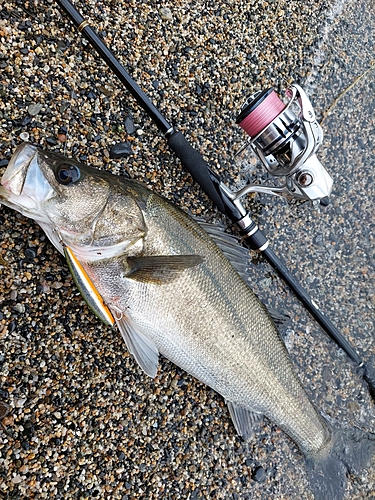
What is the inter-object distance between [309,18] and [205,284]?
235cm

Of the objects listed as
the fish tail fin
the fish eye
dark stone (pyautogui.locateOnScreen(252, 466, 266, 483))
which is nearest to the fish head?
the fish eye

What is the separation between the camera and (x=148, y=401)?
8.73 ft

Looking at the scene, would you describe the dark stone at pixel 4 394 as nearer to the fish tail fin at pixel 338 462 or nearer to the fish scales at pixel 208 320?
the fish scales at pixel 208 320

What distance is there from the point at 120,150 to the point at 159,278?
89 centimetres

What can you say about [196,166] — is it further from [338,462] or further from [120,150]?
[338,462]

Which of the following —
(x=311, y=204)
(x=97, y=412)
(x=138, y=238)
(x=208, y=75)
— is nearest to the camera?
(x=138, y=238)

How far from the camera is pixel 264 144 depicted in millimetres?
2615

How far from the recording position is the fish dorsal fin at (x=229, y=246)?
8.20 ft

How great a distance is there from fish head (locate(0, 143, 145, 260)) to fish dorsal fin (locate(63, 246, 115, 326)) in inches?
1.9

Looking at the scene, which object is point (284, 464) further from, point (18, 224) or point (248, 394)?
point (18, 224)

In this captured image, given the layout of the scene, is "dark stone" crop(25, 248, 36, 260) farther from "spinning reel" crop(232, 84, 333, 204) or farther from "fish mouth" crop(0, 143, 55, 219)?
"spinning reel" crop(232, 84, 333, 204)

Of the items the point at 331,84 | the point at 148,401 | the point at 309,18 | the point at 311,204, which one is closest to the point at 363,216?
the point at 311,204

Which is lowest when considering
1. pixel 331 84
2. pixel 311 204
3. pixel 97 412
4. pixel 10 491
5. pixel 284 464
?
pixel 10 491

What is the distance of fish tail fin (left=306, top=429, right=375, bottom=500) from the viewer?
2996mm
